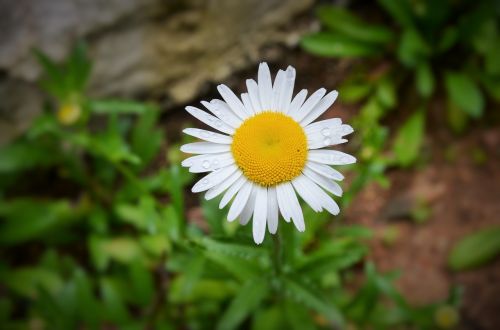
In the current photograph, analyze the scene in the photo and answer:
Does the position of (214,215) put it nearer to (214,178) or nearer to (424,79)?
(214,178)

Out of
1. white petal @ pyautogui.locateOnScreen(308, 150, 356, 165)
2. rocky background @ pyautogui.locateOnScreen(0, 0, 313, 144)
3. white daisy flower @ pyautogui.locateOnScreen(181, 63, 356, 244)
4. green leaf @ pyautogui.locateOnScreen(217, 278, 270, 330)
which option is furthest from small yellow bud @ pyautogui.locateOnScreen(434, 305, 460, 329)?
rocky background @ pyautogui.locateOnScreen(0, 0, 313, 144)

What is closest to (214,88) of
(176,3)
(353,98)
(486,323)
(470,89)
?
(176,3)

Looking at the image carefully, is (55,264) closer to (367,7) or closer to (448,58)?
(367,7)

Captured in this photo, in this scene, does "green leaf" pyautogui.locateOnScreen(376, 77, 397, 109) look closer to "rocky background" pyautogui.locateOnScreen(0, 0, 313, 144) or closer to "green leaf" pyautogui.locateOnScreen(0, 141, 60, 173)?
"rocky background" pyautogui.locateOnScreen(0, 0, 313, 144)

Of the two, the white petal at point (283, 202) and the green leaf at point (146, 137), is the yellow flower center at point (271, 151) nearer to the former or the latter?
the white petal at point (283, 202)

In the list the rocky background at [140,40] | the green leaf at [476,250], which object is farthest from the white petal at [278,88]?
the green leaf at [476,250]
